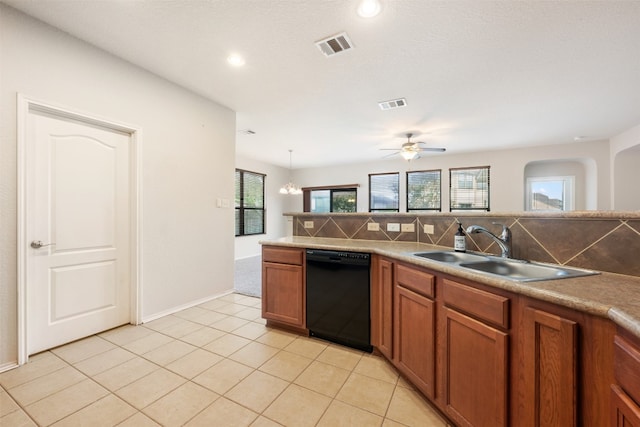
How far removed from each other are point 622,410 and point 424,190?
659cm

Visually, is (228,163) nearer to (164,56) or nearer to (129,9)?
(164,56)

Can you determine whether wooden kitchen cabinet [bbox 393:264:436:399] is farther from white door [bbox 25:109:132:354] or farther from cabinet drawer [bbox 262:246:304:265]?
white door [bbox 25:109:132:354]

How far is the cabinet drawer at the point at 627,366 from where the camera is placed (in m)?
0.70

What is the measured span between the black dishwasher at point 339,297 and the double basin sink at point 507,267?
0.53m

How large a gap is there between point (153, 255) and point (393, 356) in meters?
2.55

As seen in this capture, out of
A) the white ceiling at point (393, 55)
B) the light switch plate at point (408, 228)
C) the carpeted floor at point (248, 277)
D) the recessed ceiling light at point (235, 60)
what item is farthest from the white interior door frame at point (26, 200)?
the light switch plate at point (408, 228)

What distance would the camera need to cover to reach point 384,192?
748 cm

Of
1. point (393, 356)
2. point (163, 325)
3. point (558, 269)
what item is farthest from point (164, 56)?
point (558, 269)

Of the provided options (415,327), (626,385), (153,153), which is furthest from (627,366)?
(153,153)

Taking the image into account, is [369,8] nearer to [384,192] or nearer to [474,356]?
[474,356]

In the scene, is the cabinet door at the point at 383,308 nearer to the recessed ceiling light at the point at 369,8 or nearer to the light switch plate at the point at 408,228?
the light switch plate at the point at 408,228

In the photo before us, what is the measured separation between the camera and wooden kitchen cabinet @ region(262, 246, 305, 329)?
2396 millimetres

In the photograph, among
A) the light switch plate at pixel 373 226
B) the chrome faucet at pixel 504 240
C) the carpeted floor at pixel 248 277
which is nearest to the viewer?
the chrome faucet at pixel 504 240

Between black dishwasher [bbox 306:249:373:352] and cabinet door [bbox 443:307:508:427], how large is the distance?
779 millimetres
